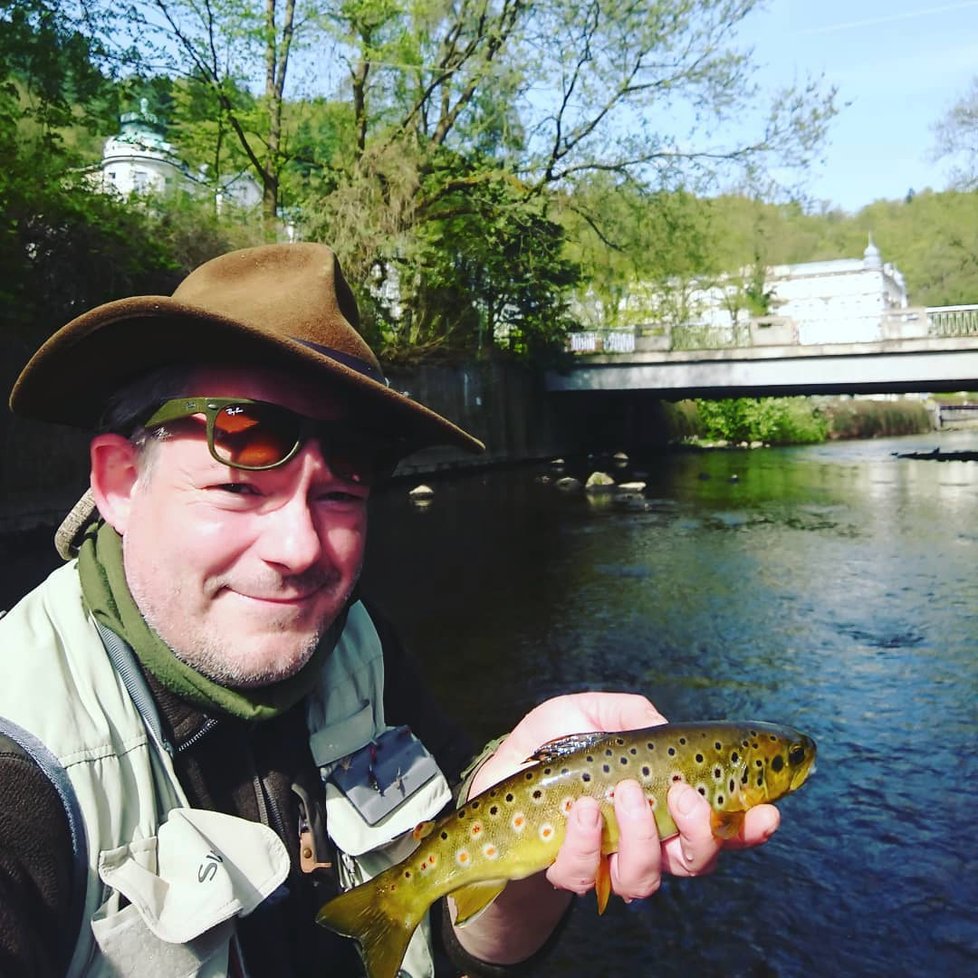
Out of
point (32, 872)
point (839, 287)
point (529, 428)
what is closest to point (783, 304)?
point (839, 287)

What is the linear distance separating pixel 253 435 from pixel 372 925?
111 cm

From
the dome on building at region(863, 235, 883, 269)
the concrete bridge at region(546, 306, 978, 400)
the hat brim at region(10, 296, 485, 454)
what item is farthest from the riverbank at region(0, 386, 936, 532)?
the dome on building at region(863, 235, 883, 269)

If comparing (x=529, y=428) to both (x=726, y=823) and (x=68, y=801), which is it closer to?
(x=726, y=823)

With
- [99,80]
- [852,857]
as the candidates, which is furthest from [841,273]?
[852,857]

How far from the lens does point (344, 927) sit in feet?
6.36

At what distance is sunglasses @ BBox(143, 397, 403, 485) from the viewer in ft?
6.21

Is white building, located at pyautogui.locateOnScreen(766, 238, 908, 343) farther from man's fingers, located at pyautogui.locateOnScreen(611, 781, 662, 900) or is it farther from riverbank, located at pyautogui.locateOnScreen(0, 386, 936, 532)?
man's fingers, located at pyautogui.locateOnScreen(611, 781, 662, 900)

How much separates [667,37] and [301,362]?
27126 millimetres

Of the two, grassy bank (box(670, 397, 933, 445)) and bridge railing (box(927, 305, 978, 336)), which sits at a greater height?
bridge railing (box(927, 305, 978, 336))

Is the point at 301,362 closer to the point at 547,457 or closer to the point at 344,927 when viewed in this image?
the point at 344,927

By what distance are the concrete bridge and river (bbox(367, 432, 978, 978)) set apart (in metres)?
8.78

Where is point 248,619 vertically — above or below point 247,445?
below

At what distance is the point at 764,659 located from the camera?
894 cm

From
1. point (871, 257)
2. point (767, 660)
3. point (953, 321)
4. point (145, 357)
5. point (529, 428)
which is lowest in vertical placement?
point (767, 660)
